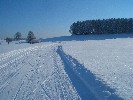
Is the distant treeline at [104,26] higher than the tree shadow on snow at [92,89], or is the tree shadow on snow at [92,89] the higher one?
the distant treeline at [104,26]

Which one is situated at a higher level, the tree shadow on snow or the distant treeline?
the distant treeline

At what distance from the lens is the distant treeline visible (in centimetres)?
9838

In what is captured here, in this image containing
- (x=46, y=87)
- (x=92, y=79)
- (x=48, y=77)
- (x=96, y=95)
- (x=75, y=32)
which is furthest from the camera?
(x=75, y=32)

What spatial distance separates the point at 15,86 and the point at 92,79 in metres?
3.57

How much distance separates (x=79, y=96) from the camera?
8344 millimetres

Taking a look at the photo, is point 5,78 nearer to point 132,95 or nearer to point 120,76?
point 120,76

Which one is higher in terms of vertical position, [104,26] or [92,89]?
[104,26]

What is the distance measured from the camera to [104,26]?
10312cm

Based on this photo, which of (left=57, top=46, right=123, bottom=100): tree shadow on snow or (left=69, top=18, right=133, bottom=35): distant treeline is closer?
(left=57, top=46, right=123, bottom=100): tree shadow on snow

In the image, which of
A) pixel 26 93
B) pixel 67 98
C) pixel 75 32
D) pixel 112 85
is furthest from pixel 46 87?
pixel 75 32

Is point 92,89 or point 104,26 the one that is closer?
point 92,89

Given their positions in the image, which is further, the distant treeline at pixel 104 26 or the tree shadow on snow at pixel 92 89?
the distant treeline at pixel 104 26

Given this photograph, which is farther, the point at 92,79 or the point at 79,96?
the point at 92,79

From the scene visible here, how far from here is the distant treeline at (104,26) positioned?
98375 millimetres
